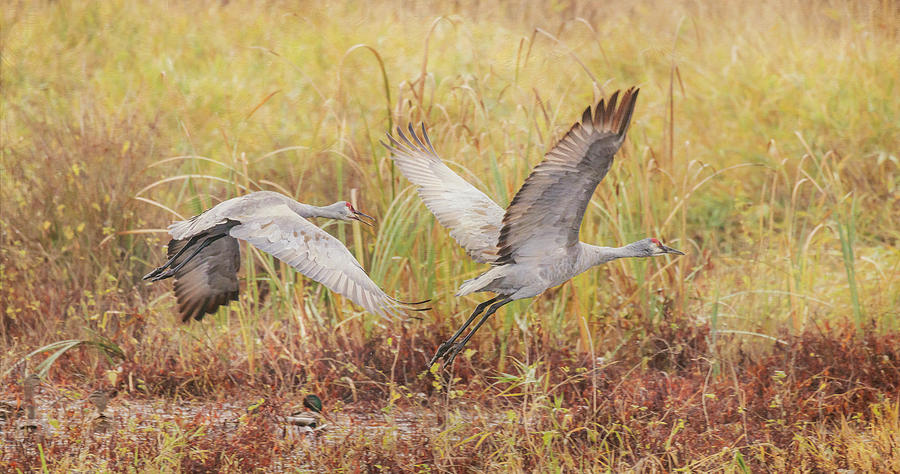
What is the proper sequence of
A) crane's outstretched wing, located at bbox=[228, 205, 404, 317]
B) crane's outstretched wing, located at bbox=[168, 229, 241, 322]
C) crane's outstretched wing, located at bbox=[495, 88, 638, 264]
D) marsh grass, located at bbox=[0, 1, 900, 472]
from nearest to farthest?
crane's outstretched wing, located at bbox=[495, 88, 638, 264] < crane's outstretched wing, located at bbox=[228, 205, 404, 317] < marsh grass, located at bbox=[0, 1, 900, 472] < crane's outstretched wing, located at bbox=[168, 229, 241, 322]

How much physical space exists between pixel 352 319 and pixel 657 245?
1900 millimetres

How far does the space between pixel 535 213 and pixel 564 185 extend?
0.85 feet

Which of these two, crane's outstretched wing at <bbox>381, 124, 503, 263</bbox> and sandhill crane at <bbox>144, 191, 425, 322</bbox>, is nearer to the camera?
sandhill crane at <bbox>144, 191, 425, 322</bbox>

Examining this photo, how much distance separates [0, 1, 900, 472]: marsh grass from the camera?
478 centimetres

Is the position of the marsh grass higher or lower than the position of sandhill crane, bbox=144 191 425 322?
lower

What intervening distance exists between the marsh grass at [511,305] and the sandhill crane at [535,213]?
14.0 inches

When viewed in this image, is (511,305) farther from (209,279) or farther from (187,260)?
(187,260)

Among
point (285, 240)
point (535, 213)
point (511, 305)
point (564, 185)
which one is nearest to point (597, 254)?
point (535, 213)

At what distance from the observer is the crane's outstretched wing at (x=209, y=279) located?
5008mm

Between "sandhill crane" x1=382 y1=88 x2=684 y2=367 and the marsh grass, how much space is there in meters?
0.36

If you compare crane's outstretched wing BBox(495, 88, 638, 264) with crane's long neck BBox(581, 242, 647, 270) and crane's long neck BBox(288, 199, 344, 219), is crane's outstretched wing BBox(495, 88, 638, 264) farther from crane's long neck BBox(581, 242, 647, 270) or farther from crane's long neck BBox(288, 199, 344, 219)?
crane's long neck BBox(288, 199, 344, 219)

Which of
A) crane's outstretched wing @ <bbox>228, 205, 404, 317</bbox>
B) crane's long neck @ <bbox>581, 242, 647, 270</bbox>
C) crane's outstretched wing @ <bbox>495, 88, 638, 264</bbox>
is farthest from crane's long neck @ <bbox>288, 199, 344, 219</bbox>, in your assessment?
crane's long neck @ <bbox>581, 242, 647, 270</bbox>

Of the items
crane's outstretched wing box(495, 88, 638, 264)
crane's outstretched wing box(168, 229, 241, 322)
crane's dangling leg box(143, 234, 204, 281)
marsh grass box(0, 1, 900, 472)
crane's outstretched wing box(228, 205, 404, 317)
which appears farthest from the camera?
crane's outstretched wing box(168, 229, 241, 322)

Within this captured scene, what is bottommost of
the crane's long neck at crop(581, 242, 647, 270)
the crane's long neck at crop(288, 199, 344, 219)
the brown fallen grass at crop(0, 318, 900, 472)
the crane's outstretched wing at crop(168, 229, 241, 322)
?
the brown fallen grass at crop(0, 318, 900, 472)
